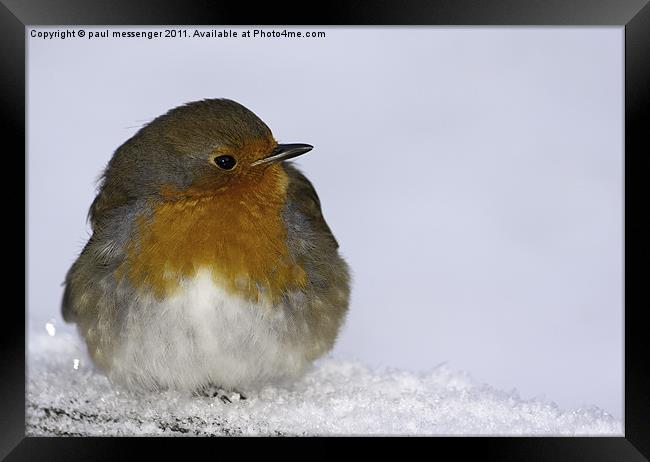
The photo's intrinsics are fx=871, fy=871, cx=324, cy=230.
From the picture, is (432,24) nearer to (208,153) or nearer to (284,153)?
(284,153)

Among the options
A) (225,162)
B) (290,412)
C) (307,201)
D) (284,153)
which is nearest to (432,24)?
(284,153)

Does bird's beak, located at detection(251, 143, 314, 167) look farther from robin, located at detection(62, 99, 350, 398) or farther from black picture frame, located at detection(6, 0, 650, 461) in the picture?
black picture frame, located at detection(6, 0, 650, 461)

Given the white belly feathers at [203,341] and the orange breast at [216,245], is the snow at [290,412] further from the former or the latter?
the orange breast at [216,245]

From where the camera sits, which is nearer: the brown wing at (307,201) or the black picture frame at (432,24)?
the black picture frame at (432,24)

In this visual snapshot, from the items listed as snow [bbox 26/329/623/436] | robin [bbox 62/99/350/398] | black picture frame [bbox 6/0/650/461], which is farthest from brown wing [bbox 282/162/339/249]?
black picture frame [bbox 6/0/650/461]

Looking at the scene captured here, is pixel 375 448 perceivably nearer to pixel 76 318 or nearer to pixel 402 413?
pixel 402 413

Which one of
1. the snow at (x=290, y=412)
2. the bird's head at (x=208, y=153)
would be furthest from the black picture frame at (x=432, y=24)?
the bird's head at (x=208, y=153)
